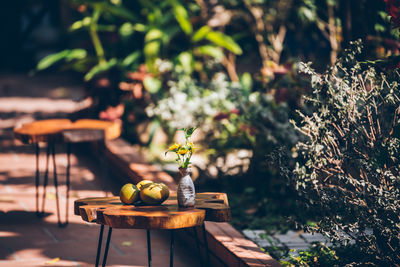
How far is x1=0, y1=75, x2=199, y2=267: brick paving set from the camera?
3.97m

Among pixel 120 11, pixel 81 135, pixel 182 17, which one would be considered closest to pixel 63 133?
pixel 81 135

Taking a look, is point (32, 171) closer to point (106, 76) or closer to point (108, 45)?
point (106, 76)

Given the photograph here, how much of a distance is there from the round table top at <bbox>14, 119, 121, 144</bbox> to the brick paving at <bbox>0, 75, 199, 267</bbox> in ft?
1.90

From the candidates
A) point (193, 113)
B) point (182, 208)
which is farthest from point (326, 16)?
point (182, 208)

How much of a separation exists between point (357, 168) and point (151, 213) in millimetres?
1416

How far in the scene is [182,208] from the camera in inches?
118

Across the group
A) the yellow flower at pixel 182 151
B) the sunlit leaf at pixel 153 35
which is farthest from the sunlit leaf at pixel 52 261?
the sunlit leaf at pixel 153 35

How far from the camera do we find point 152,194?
303 cm

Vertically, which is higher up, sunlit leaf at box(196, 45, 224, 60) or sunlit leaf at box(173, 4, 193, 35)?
sunlit leaf at box(173, 4, 193, 35)

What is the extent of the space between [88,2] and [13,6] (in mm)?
6160

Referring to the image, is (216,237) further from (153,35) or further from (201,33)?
(201,33)

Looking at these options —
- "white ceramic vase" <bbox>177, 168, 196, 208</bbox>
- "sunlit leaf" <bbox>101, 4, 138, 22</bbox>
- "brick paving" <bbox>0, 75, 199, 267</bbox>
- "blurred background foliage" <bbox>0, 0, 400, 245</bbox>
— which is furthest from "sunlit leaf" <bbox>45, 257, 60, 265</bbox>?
"sunlit leaf" <bbox>101, 4, 138, 22</bbox>

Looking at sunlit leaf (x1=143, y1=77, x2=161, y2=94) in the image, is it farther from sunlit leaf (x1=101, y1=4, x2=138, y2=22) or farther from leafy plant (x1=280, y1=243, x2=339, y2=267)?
leafy plant (x1=280, y1=243, x2=339, y2=267)

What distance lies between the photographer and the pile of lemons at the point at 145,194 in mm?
3029
